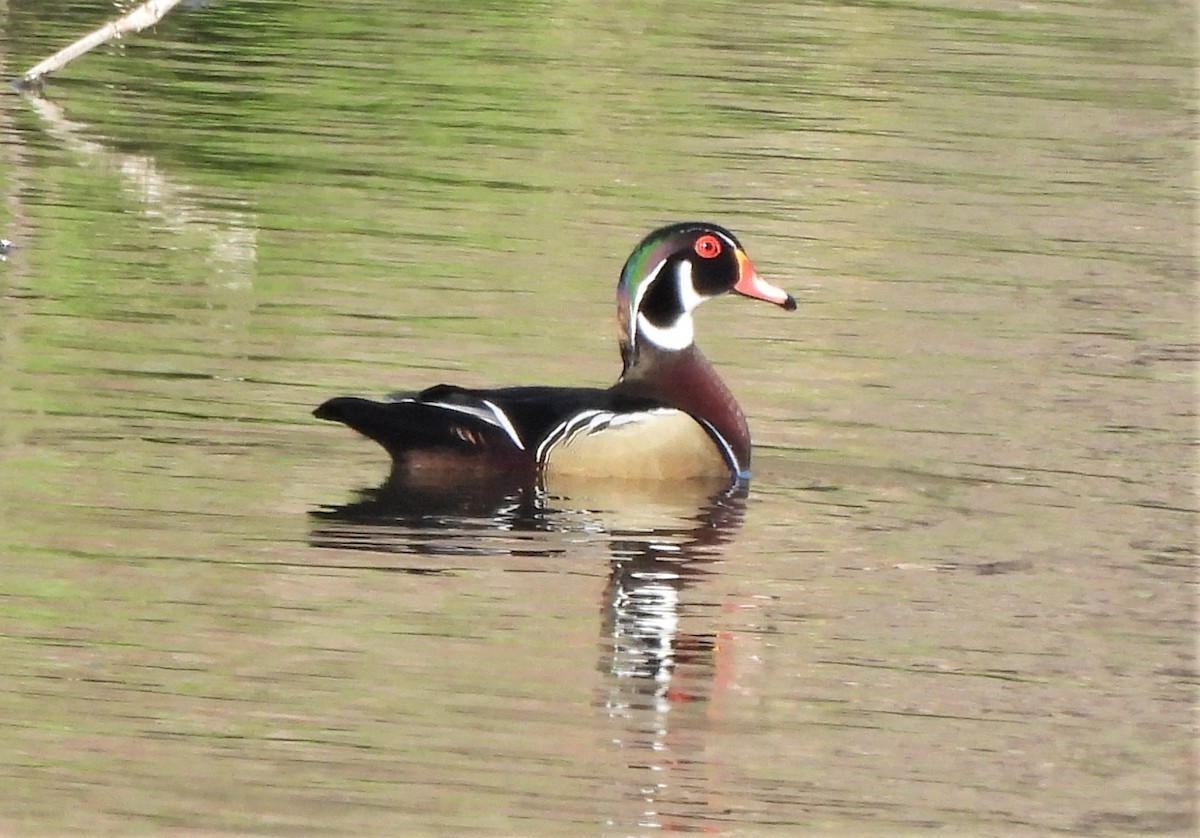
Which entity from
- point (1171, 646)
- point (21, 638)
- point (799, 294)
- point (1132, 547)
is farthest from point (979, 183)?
point (21, 638)

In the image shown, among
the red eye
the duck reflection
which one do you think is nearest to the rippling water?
the duck reflection

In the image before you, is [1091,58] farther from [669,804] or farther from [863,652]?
[669,804]

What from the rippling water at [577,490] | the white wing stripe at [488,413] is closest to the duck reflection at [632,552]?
the rippling water at [577,490]

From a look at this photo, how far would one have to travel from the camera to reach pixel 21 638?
9.40 meters

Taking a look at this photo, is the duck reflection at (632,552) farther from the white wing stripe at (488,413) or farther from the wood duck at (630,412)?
the white wing stripe at (488,413)

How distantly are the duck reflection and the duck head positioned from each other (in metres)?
0.73

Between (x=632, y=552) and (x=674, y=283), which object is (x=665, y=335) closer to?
(x=674, y=283)

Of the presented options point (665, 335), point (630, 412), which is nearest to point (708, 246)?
point (665, 335)

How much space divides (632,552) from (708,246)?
2152 millimetres

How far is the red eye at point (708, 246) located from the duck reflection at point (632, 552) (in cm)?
109

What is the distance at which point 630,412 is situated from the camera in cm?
1208

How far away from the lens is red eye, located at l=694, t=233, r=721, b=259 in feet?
41.5

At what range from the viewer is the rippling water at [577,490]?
8.49 m

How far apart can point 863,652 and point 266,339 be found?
538cm
